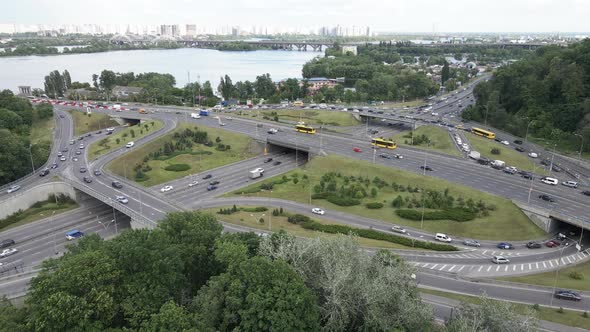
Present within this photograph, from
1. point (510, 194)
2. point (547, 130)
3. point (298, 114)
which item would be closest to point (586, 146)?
point (547, 130)

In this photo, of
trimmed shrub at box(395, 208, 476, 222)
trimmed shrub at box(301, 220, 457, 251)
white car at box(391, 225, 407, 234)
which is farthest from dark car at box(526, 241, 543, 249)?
white car at box(391, 225, 407, 234)

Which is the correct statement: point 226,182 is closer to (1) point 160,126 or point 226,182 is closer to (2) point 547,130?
(1) point 160,126

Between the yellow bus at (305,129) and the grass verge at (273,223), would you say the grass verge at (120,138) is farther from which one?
the grass verge at (273,223)

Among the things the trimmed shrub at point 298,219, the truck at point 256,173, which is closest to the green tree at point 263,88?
the truck at point 256,173

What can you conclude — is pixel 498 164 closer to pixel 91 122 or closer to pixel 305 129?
pixel 305 129

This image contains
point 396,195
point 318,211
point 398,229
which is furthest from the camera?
point 396,195

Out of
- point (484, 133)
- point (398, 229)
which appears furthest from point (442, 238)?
point (484, 133)
